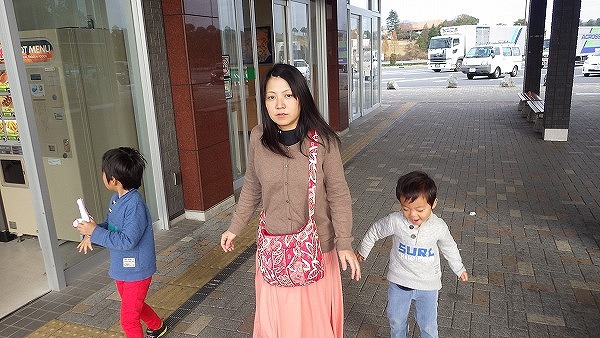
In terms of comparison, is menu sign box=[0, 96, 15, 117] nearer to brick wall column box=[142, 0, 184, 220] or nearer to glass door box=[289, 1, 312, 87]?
brick wall column box=[142, 0, 184, 220]

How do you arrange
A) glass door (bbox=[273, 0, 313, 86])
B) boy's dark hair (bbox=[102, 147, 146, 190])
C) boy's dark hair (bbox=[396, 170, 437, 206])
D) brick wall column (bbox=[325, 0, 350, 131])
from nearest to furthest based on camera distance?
1. boy's dark hair (bbox=[396, 170, 437, 206])
2. boy's dark hair (bbox=[102, 147, 146, 190])
3. glass door (bbox=[273, 0, 313, 86])
4. brick wall column (bbox=[325, 0, 350, 131])

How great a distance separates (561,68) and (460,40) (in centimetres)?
2475

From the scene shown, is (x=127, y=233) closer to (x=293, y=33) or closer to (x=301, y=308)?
(x=301, y=308)

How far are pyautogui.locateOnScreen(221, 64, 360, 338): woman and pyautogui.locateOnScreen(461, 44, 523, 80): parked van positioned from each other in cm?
2642

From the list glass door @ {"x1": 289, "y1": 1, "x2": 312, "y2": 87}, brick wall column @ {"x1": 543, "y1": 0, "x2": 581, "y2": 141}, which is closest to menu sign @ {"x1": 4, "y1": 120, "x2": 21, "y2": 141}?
glass door @ {"x1": 289, "y1": 1, "x2": 312, "y2": 87}

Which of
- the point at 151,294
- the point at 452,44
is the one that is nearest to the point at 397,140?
the point at 151,294

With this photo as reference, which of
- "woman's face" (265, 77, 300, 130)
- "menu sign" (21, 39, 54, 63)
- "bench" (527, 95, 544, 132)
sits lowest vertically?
"bench" (527, 95, 544, 132)

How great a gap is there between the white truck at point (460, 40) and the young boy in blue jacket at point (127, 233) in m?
32.2

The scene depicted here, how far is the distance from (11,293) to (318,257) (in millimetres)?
2941

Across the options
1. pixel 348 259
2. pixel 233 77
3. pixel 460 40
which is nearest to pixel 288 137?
pixel 348 259

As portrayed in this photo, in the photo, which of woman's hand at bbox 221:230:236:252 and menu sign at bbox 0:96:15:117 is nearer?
woman's hand at bbox 221:230:236:252

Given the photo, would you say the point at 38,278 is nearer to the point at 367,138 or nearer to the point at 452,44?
the point at 367,138

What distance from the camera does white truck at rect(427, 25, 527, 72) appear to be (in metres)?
31.6

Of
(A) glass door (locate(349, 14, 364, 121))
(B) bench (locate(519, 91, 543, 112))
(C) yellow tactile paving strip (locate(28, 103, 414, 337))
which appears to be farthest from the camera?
(A) glass door (locate(349, 14, 364, 121))
